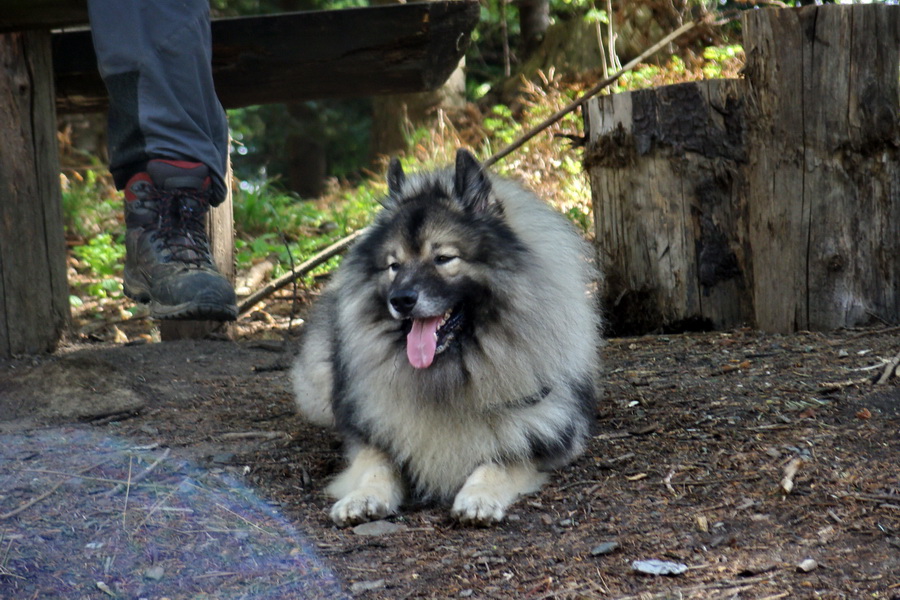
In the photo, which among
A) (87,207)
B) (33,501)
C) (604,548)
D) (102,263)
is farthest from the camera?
(87,207)

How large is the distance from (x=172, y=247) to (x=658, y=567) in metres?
2.20

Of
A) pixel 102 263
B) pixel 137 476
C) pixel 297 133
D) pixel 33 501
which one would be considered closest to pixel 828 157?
pixel 137 476

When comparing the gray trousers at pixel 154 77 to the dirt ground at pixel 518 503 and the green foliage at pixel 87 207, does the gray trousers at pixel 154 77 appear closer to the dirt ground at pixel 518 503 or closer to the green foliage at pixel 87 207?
the dirt ground at pixel 518 503

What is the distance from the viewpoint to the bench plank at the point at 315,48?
16.5 ft

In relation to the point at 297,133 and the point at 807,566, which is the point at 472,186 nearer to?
the point at 807,566

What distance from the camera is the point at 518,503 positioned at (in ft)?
9.75

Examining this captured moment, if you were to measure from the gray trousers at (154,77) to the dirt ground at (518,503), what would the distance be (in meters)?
1.16

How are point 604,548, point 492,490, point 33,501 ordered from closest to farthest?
1. point 604,548
2. point 33,501
3. point 492,490

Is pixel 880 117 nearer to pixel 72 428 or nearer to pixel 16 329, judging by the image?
pixel 72 428

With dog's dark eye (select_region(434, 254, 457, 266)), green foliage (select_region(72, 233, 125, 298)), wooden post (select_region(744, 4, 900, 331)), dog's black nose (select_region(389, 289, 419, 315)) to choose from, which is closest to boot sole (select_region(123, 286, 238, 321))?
dog's black nose (select_region(389, 289, 419, 315))

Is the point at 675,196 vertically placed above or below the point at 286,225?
above

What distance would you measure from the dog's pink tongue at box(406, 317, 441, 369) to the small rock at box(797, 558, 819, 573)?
136cm

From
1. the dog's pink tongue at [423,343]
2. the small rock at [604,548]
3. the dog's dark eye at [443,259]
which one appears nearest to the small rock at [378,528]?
the dog's pink tongue at [423,343]

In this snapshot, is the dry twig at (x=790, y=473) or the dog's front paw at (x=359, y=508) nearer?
the dry twig at (x=790, y=473)
